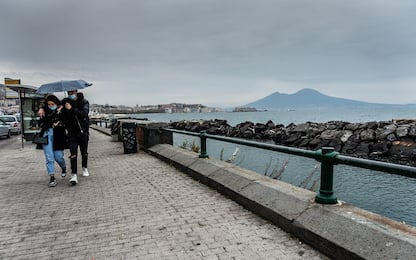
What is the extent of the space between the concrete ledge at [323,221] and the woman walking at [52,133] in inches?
139

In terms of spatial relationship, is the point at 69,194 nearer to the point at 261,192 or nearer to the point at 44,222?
the point at 44,222

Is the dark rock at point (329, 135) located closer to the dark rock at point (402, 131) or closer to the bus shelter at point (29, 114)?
the dark rock at point (402, 131)

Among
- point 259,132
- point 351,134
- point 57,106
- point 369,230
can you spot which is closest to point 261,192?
point 369,230

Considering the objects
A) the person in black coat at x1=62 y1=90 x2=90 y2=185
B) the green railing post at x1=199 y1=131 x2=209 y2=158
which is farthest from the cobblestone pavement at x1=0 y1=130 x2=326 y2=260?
the green railing post at x1=199 y1=131 x2=209 y2=158

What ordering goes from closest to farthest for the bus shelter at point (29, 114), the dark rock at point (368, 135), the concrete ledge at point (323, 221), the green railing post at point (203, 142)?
the concrete ledge at point (323, 221) < the green railing post at point (203, 142) < the bus shelter at point (29, 114) < the dark rock at point (368, 135)

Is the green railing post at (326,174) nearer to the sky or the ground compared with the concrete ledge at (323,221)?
nearer to the sky

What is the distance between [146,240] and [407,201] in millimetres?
9288

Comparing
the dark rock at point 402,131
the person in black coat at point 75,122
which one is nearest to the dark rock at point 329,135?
the dark rock at point 402,131

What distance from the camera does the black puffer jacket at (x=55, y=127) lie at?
6520 mm

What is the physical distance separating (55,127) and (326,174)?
217 inches

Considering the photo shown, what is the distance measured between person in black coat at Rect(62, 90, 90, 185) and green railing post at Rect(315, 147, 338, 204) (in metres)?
5.06

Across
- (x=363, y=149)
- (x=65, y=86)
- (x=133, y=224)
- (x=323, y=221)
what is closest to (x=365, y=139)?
(x=363, y=149)

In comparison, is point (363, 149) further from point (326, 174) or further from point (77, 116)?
point (77, 116)

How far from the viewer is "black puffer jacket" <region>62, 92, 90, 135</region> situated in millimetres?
6727
